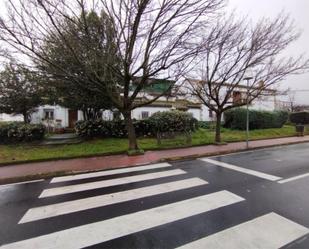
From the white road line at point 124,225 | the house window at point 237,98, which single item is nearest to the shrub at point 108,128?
the house window at point 237,98

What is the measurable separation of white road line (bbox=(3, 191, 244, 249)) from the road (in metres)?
0.02

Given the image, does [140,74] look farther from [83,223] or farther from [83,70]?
[83,223]

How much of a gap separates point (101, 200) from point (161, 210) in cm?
143

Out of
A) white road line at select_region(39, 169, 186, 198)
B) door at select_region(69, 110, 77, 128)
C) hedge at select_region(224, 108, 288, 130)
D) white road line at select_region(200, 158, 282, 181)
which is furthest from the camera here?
door at select_region(69, 110, 77, 128)

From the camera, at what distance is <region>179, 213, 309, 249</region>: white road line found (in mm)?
3105

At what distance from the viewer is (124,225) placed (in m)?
3.73

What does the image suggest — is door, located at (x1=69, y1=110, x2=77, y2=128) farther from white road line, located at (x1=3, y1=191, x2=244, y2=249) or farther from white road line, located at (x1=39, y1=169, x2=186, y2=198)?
white road line, located at (x1=3, y1=191, x2=244, y2=249)

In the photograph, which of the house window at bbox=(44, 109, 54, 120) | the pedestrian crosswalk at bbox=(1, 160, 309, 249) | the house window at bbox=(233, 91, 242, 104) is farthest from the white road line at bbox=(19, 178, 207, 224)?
the house window at bbox=(44, 109, 54, 120)

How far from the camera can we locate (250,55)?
11.8 meters

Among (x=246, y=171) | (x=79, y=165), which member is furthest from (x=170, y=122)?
(x=246, y=171)

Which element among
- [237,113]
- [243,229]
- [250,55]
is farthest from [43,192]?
[237,113]

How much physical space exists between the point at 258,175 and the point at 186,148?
5219mm

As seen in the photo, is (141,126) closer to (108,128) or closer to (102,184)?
(108,128)

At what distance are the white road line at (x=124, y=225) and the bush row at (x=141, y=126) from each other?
916 centimetres
